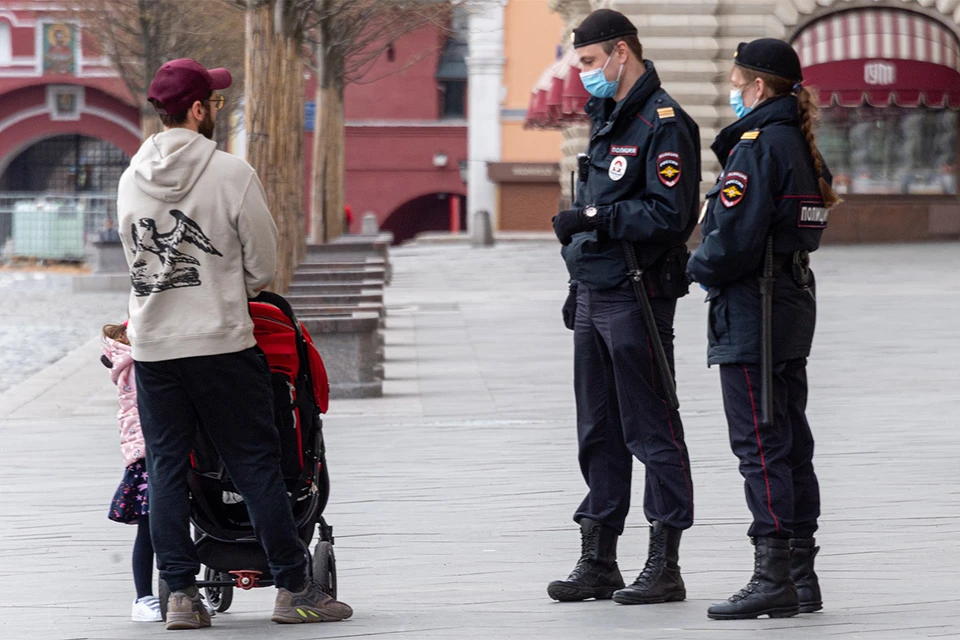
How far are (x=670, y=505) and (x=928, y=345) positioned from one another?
872 centimetres

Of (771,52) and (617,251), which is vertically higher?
(771,52)

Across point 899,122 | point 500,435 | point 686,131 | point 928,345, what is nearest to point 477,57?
point 899,122

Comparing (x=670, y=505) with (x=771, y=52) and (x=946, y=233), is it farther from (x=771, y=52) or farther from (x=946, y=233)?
(x=946, y=233)

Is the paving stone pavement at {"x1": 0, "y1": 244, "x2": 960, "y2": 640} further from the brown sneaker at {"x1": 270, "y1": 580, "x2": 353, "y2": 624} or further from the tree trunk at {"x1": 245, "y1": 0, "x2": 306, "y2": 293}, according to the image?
the tree trunk at {"x1": 245, "y1": 0, "x2": 306, "y2": 293}

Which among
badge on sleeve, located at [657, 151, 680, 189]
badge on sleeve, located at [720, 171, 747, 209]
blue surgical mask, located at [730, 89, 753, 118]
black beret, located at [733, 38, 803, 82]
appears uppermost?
black beret, located at [733, 38, 803, 82]

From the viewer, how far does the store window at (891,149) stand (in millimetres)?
30000

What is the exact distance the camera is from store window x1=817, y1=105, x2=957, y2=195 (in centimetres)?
3000

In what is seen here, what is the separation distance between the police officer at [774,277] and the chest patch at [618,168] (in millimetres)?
298

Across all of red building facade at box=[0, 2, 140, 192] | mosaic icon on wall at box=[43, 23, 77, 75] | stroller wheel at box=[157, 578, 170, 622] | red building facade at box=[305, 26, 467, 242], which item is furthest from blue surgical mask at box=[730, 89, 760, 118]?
red building facade at box=[305, 26, 467, 242]

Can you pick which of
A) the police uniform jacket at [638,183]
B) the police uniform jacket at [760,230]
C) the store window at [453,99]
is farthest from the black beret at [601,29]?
the store window at [453,99]

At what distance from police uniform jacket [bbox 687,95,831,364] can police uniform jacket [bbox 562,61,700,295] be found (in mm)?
135

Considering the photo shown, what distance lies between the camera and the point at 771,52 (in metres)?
5.10

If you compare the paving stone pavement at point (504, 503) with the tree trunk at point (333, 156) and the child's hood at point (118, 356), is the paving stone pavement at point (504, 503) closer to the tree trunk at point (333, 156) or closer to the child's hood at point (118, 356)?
the child's hood at point (118, 356)

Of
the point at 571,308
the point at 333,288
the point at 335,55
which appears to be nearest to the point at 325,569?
the point at 571,308
